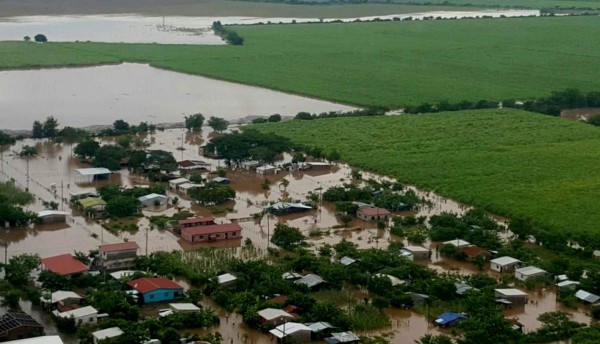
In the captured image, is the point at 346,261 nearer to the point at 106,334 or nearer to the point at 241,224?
the point at 241,224

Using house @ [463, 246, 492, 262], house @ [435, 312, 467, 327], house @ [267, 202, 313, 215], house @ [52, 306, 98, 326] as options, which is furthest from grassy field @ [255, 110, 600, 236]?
house @ [52, 306, 98, 326]

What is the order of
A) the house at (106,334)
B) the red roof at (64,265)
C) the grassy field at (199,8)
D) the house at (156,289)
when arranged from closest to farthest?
1. the house at (106,334)
2. the house at (156,289)
3. the red roof at (64,265)
4. the grassy field at (199,8)

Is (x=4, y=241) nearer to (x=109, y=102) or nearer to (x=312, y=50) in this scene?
(x=109, y=102)

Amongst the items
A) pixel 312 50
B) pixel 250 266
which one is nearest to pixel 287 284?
pixel 250 266

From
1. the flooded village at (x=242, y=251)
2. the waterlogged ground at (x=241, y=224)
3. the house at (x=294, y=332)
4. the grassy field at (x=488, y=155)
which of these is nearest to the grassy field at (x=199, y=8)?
the grassy field at (x=488, y=155)

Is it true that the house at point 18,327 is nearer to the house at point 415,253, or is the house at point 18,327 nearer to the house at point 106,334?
the house at point 106,334
